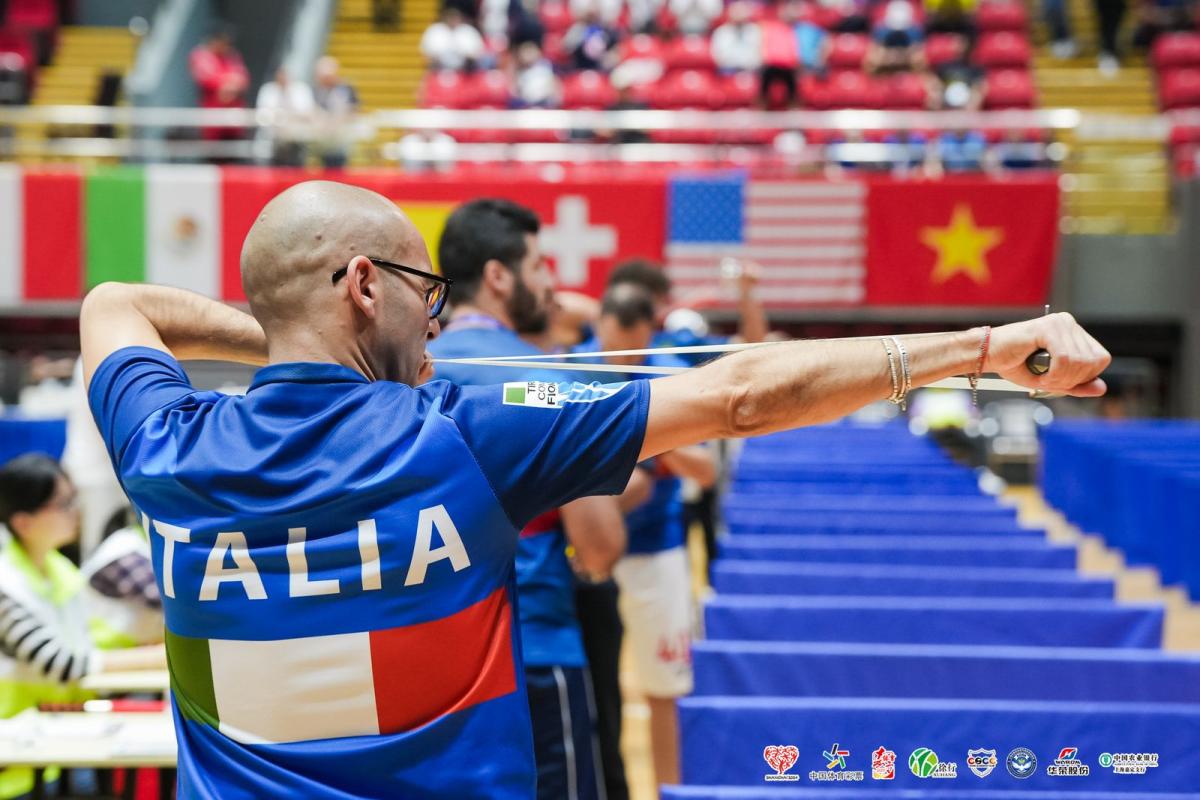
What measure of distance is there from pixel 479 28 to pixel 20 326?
19.9 feet

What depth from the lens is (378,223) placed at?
1529 millimetres

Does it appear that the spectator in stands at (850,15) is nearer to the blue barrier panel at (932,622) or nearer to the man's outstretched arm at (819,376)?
the blue barrier panel at (932,622)

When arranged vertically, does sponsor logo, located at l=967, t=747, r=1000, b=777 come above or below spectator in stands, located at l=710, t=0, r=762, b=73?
below

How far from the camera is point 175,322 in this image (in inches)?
72.3

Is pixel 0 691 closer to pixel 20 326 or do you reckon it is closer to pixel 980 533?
pixel 980 533

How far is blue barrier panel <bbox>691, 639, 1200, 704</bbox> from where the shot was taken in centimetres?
267

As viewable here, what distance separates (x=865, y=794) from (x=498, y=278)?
125 cm

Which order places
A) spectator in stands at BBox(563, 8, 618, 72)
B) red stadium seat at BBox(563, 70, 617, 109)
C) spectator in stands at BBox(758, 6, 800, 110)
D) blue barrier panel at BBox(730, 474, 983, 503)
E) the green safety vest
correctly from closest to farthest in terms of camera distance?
the green safety vest < blue barrier panel at BBox(730, 474, 983, 503) < spectator in stands at BBox(758, 6, 800, 110) < red stadium seat at BBox(563, 70, 617, 109) < spectator in stands at BBox(563, 8, 618, 72)

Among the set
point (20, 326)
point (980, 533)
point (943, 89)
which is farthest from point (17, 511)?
point (943, 89)

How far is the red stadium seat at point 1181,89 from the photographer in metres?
13.7

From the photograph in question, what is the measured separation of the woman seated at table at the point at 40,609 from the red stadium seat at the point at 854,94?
10780 millimetres

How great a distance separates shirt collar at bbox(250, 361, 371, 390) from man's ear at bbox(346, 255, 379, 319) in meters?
0.07

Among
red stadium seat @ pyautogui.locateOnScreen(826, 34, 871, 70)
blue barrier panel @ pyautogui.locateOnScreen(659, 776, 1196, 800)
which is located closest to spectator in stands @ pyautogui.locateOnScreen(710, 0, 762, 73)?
red stadium seat @ pyautogui.locateOnScreen(826, 34, 871, 70)

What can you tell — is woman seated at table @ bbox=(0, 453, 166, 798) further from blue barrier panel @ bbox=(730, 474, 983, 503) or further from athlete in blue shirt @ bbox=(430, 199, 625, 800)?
blue barrier panel @ bbox=(730, 474, 983, 503)
